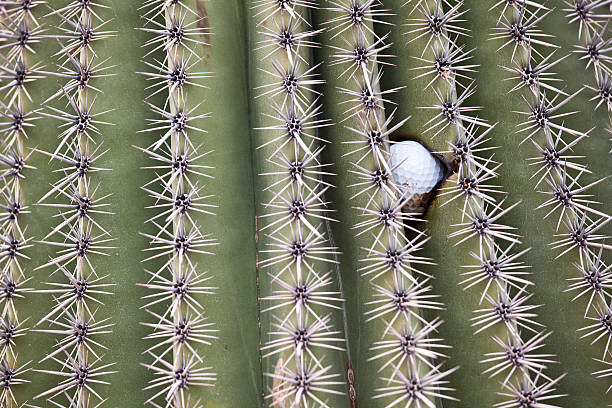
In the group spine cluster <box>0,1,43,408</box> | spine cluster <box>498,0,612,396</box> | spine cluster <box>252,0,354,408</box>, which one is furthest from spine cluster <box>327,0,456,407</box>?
spine cluster <box>0,1,43,408</box>

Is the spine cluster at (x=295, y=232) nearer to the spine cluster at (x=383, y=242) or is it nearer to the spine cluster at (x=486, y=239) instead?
the spine cluster at (x=383, y=242)

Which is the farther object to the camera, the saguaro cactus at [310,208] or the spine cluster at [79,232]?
the spine cluster at [79,232]

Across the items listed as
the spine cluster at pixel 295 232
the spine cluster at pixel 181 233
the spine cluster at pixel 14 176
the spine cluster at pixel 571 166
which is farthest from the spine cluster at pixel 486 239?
the spine cluster at pixel 14 176

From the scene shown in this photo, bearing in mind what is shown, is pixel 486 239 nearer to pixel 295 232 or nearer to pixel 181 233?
pixel 295 232

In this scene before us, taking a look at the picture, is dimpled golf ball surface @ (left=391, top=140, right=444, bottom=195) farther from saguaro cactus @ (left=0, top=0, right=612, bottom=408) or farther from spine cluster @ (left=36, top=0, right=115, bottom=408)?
spine cluster @ (left=36, top=0, right=115, bottom=408)

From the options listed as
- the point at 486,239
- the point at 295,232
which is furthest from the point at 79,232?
the point at 486,239
